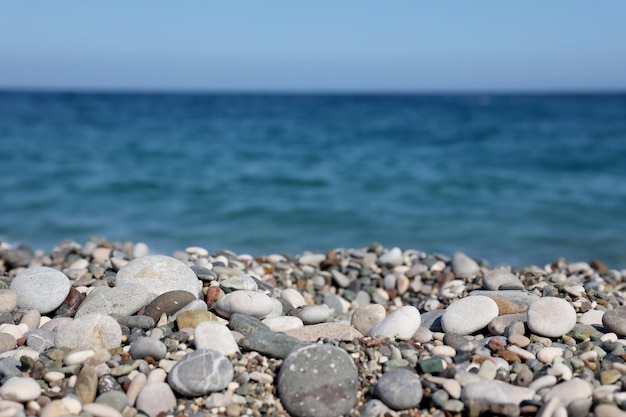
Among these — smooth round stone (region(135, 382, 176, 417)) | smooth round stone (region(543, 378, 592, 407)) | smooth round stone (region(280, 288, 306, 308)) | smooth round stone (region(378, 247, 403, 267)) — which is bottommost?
smooth round stone (region(378, 247, 403, 267))

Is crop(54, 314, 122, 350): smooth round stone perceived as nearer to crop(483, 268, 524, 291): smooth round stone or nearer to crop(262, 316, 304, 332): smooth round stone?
crop(262, 316, 304, 332): smooth round stone

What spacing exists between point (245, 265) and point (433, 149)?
14736mm

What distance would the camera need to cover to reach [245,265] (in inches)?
196

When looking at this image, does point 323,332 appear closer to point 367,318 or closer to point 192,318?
point 367,318

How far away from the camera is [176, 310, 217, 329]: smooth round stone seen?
3064mm

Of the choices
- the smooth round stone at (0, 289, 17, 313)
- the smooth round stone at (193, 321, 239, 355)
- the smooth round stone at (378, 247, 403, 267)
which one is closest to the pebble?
the smooth round stone at (193, 321, 239, 355)

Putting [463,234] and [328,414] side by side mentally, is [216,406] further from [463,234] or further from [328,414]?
[463,234]

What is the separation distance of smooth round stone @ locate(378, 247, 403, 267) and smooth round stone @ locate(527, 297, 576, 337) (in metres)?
2.28

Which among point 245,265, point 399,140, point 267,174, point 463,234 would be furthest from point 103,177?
point 399,140

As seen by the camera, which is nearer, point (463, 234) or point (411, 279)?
point (411, 279)

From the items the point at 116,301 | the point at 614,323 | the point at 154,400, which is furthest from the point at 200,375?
the point at 614,323

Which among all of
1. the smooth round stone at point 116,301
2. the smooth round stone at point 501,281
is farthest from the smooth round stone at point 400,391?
the smooth round stone at point 501,281

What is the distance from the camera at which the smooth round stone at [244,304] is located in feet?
10.6

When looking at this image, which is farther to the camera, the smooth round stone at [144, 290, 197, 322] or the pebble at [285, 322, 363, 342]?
the smooth round stone at [144, 290, 197, 322]
